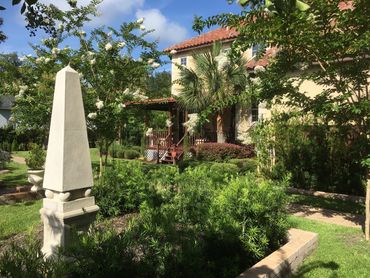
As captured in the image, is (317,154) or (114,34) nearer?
(114,34)

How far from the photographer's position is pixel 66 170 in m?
4.61

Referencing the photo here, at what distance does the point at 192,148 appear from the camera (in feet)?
61.1

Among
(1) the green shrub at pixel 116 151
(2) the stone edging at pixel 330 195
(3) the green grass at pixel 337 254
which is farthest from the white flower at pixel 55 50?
(1) the green shrub at pixel 116 151

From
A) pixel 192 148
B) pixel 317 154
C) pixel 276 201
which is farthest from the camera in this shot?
pixel 192 148

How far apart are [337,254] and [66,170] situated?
4054 mm

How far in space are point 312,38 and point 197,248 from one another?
3910 millimetres

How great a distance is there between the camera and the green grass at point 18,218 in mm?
6363

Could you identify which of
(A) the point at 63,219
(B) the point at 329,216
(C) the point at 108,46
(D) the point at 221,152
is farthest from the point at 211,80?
(A) the point at 63,219

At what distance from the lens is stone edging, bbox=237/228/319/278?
4168 mm

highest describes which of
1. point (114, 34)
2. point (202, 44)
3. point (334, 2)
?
point (202, 44)

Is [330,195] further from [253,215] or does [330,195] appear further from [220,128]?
[220,128]

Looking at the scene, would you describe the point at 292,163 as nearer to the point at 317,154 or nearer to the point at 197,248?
the point at 317,154

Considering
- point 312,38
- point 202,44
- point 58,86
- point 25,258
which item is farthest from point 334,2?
point 202,44

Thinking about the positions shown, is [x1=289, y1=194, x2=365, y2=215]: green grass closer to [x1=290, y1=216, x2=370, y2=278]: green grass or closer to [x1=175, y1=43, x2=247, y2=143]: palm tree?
[x1=290, y1=216, x2=370, y2=278]: green grass
